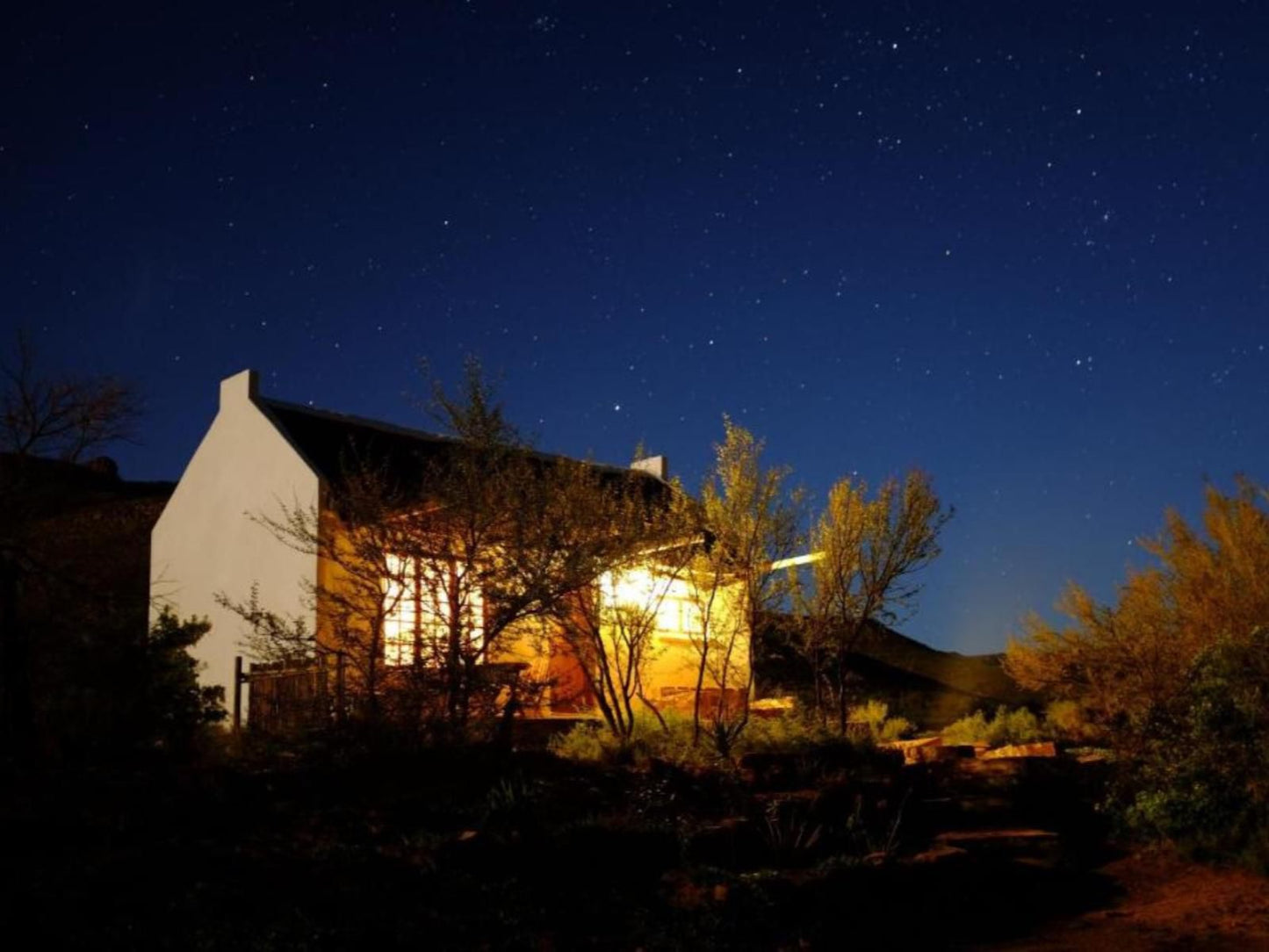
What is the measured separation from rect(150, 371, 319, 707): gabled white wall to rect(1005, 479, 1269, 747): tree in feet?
33.0

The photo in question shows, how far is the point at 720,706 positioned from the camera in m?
12.4

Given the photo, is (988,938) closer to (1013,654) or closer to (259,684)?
(259,684)

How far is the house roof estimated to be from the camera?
14930 mm

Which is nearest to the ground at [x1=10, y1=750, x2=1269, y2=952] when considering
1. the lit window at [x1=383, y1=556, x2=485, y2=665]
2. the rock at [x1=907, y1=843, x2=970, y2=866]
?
the rock at [x1=907, y1=843, x2=970, y2=866]

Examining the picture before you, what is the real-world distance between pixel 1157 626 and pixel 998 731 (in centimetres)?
256

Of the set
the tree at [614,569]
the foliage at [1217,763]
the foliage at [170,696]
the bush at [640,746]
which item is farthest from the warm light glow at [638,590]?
the foliage at [1217,763]

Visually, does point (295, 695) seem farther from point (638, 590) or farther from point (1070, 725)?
point (1070, 725)

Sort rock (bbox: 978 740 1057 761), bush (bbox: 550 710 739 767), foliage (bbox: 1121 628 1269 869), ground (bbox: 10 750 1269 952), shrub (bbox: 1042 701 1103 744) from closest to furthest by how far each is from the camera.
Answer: ground (bbox: 10 750 1269 952) < foliage (bbox: 1121 628 1269 869) < bush (bbox: 550 710 739 767) < rock (bbox: 978 740 1057 761) < shrub (bbox: 1042 701 1103 744)

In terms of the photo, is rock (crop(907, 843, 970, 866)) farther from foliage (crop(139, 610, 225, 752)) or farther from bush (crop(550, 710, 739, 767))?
foliage (crop(139, 610, 225, 752))

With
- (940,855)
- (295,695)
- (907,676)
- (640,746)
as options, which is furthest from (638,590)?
(907,676)

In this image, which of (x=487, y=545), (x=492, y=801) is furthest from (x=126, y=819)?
(x=487, y=545)

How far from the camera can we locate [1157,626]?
1520 cm

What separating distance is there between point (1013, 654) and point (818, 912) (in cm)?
1113

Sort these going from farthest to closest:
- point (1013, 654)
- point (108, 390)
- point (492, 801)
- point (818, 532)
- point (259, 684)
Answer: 1. point (108, 390)
2. point (1013, 654)
3. point (818, 532)
4. point (259, 684)
5. point (492, 801)
